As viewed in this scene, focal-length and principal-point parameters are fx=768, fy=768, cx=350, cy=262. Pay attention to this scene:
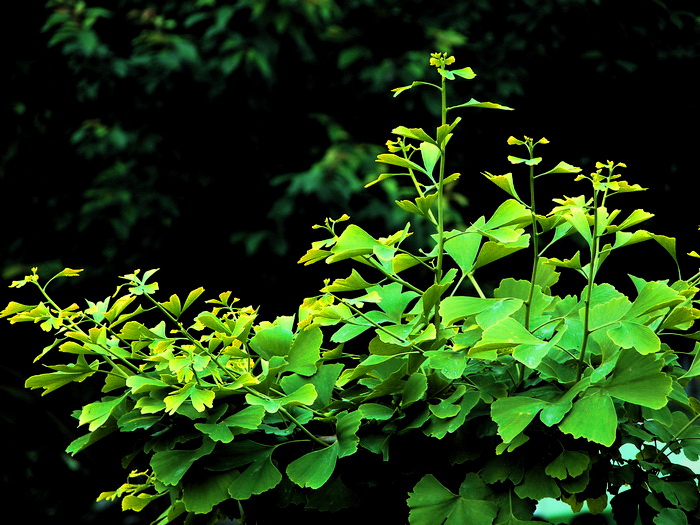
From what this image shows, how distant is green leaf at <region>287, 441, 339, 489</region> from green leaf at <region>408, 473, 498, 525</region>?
0.22 feet

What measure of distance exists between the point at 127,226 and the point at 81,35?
0.79 metres

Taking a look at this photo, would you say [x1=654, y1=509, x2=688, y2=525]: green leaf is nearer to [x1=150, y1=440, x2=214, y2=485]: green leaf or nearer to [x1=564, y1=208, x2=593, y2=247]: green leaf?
[x1=564, y1=208, x2=593, y2=247]: green leaf

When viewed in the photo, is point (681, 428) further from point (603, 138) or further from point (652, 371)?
point (603, 138)

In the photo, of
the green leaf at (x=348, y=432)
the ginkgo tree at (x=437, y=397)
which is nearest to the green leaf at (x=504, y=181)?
the ginkgo tree at (x=437, y=397)

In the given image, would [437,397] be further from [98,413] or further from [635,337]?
[98,413]

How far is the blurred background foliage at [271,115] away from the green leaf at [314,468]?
91.0 inches

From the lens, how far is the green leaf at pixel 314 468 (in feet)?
1.94

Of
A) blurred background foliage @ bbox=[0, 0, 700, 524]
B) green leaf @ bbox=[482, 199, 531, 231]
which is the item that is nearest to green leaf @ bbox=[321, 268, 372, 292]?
green leaf @ bbox=[482, 199, 531, 231]

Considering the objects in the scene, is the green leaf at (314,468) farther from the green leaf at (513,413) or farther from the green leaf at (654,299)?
the green leaf at (654,299)

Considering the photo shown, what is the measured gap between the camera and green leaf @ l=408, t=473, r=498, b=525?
58 cm

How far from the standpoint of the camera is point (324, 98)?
11.0ft

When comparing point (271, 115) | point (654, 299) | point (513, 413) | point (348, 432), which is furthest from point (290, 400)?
point (271, 115)

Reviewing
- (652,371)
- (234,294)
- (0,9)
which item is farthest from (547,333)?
(0,9)

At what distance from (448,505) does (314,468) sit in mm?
108
